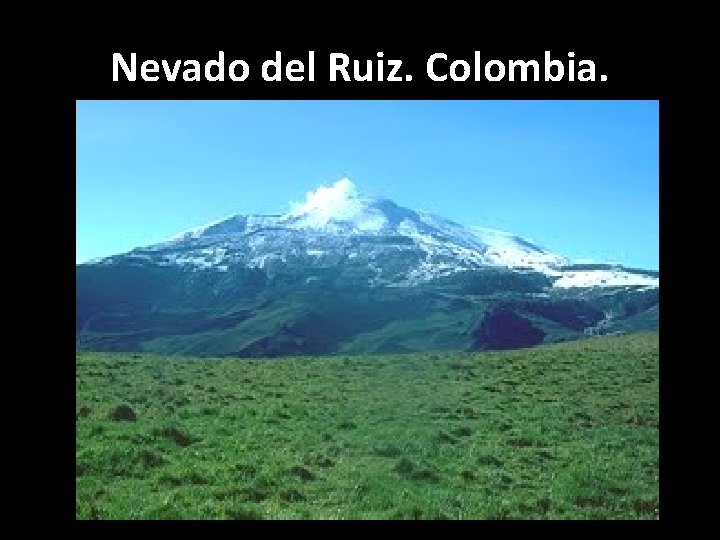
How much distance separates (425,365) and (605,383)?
14.6 metres

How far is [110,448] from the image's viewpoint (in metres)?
19.3

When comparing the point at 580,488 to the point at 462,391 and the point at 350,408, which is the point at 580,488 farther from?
the point at 462,391

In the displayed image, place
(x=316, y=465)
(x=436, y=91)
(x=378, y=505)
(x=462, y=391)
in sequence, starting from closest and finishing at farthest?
(x=436, y=91), (x=378, y=505), (x=316, y=465), (x=462, y=391)

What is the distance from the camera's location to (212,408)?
28297mm

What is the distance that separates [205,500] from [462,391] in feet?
73.0

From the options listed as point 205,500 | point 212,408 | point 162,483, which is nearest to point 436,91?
point 205,500

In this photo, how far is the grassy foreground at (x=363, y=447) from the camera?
15.6 m

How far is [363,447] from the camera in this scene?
21531 millimetres

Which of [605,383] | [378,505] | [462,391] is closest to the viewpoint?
[378,505]

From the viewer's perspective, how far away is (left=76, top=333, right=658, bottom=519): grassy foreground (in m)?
15.6
